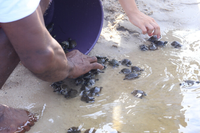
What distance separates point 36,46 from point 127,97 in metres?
1.26

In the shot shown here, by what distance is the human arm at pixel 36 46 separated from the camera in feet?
5.54

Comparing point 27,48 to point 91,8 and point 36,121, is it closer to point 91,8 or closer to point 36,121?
point 36,121

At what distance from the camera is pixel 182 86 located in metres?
2.64

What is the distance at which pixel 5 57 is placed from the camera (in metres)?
1.96

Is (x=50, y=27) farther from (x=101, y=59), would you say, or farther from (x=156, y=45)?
(x=156, y=45)

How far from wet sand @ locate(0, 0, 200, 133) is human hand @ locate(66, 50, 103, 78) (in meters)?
0.30

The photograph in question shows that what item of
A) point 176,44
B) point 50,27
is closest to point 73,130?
point 50,27

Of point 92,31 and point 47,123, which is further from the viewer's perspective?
point 92,31

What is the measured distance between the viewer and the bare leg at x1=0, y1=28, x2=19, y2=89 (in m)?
1.92

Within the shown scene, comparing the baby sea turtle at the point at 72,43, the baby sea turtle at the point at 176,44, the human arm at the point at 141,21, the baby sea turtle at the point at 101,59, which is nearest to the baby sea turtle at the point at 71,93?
the baby sea turtle at the point at 101,59

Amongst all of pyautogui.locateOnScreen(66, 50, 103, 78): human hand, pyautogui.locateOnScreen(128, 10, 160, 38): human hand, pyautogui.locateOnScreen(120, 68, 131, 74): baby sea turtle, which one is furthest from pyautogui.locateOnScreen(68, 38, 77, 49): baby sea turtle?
pyautogui.locateOnScreen(128, 10, 160, 38): human hand

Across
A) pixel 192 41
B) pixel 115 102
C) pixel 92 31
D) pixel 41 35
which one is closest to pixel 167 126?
pixel 115 102

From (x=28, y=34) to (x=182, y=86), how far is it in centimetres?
195

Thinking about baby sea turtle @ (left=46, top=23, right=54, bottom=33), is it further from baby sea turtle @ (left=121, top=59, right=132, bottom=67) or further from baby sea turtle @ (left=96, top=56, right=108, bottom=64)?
baby sea turtle @ (left=121, top=59, right=132, bottom=67)
